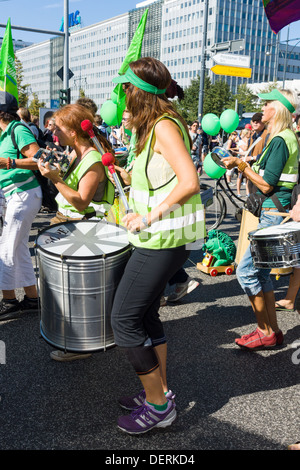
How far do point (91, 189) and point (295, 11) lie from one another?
7.78 ft

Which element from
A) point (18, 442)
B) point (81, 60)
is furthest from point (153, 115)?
point (81, 60)

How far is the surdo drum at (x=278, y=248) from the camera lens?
9.34ft

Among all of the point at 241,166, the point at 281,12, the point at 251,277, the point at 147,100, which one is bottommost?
the point at 251,277

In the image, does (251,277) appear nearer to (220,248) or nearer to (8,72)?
(220,248)

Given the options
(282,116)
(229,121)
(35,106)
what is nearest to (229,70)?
(229,121)

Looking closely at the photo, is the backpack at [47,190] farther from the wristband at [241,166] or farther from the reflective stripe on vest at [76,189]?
the wristband at [241,166]

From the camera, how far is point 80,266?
8.32 ft

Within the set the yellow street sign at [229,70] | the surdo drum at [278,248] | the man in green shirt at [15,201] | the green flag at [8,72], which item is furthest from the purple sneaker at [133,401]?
the yellow street sign at [229,70]

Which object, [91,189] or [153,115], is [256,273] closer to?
[91,189]

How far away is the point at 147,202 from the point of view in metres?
2.34

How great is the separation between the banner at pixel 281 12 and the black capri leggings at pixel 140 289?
2.55 metres

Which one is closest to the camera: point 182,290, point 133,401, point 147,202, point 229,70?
point 147,202

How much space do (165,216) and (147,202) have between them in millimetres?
146

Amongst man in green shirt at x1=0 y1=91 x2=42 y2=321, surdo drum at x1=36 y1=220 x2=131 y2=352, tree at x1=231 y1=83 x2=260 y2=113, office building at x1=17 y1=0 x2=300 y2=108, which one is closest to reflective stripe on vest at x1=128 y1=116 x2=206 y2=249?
surdo drum at x1=36 y1=220 x2=131 y2=352
